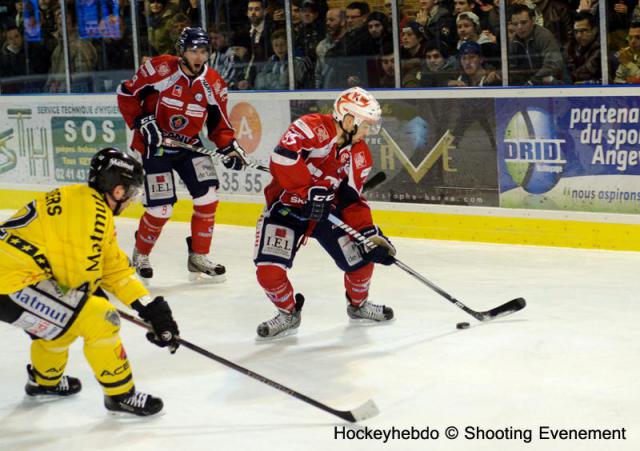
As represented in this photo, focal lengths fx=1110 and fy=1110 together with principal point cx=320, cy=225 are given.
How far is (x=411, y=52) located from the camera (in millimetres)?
6387

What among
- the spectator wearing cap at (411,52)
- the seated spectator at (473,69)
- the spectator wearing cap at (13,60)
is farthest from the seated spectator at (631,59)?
the spectator wearing cap at (13,60)

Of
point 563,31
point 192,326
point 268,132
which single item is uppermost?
point 563,31

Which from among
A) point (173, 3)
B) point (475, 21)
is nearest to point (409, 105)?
point (475, 21)

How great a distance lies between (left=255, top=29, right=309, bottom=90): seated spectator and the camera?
6887mm

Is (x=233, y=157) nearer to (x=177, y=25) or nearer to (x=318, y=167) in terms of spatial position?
(x=318, y=167)

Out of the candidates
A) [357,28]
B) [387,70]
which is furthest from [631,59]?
[357,28]

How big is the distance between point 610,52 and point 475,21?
0.82 metres

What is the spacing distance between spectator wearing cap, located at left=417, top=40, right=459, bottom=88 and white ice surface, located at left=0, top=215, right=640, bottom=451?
1.14 meters

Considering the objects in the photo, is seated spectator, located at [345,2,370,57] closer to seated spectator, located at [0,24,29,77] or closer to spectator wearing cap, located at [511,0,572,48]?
spectator wearing cap, located at [511,0,572,48]

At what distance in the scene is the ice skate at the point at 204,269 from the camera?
218 inches

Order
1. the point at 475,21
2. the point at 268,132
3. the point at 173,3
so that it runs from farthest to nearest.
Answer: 1. the point at 173,3
2. the point at 268,132
3. the point at 475,21

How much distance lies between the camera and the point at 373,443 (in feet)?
10.2

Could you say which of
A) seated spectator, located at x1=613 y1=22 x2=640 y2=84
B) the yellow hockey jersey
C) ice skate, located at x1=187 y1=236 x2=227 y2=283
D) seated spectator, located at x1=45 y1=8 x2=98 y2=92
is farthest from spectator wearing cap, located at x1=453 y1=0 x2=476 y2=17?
the yellow hockey jersey

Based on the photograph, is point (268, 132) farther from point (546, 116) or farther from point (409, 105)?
point (546, 116)
